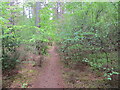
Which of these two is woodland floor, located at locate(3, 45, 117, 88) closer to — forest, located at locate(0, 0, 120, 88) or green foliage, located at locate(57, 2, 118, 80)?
forest, located at locate(0, 0, 120, 88)

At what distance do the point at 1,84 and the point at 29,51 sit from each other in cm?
282

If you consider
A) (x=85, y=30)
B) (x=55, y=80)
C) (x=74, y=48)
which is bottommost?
(x=55, y=80)

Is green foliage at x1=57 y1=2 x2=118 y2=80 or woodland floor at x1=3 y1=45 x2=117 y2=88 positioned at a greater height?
green foliage at x1=57 y1=2 x2=118 y2=80

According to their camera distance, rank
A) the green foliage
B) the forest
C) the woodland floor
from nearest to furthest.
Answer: the forest < the woodland floor < the green foliage

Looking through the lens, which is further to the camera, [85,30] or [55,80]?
[85,30]

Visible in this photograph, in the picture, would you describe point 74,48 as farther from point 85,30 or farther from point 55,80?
point 55,80

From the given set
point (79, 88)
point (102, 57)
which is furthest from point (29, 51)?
point (102, 57)

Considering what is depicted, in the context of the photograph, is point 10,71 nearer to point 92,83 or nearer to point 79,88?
point 79,88

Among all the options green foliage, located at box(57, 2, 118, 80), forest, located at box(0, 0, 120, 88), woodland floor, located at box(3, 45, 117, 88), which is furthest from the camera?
green foliage, located at box(57, 2, 118, 80)

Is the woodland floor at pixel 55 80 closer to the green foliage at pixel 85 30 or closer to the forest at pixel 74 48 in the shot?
the forest at pixel 74 48

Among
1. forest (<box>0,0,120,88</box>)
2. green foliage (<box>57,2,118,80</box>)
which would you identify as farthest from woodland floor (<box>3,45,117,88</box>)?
green foliage (<box>57,2,118,80</box>)

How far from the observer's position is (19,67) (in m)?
6.70

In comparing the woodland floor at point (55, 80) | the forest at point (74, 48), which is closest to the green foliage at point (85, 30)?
the forest at point (74, 48)

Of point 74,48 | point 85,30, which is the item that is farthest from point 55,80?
point 85,30
